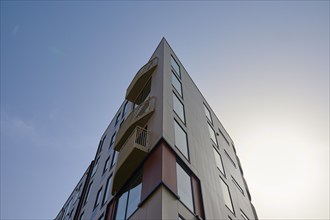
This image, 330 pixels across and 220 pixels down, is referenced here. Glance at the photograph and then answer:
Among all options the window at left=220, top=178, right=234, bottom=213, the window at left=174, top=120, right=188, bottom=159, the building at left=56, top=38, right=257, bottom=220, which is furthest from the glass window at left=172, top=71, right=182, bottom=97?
the window at left=220, top=178, right=234, bottom=213

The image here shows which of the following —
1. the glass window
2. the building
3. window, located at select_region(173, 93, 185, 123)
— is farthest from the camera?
the glass window

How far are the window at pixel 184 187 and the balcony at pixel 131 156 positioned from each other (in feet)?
6.37

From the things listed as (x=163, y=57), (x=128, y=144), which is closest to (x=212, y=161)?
(x=128, y=144)

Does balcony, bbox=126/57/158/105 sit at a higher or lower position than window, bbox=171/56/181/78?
lower

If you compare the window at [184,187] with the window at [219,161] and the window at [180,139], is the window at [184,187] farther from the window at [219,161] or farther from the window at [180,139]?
the window at [219,161]

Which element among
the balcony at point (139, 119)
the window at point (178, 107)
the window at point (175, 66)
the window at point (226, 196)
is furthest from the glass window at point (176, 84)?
the window at point (226, 196)

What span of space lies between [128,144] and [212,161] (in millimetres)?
7286

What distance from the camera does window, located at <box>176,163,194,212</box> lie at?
10.8 m

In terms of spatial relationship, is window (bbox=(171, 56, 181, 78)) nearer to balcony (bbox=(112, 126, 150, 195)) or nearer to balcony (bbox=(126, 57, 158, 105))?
balcony (bbox=(126, 57, 158, 105))

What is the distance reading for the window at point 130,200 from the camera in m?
10.9

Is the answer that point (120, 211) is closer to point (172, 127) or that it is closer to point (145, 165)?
point (145, 165)

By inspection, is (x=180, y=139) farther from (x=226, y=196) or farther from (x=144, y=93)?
(x=144, y=93)

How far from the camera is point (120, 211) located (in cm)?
1215

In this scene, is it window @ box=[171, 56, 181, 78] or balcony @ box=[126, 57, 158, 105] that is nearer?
balcony @ box=[126, 57, 158, 105]
